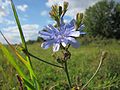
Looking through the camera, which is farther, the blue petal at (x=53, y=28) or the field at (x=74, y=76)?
the field at (x=74, y=76)

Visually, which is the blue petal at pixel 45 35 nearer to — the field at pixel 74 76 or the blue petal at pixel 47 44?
the blue petal at pixel 47 44

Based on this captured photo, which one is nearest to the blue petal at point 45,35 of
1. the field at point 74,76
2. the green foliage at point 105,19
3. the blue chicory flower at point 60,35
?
the blue chicory flower at point 60,35

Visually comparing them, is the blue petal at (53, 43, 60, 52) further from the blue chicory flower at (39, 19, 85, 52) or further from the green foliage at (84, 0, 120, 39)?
the green foliage at (84, 0, 120, 39)

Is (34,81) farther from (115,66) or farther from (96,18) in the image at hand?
(96,18)

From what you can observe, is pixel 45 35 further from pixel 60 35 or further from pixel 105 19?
pixel 105 19

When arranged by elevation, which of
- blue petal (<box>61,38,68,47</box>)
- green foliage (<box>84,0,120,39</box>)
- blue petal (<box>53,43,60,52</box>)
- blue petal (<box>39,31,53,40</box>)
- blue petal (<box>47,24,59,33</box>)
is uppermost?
blue petal (<box>47,24,59,33</box>)

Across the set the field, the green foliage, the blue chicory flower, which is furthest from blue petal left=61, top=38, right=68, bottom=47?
the green foliage

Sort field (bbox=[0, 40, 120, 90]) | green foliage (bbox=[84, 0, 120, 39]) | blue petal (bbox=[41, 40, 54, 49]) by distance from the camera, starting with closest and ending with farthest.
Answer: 1. blue petal (bbox=[41, 40, 54, 49])
2. field (bbox=[0, 40, 120, 90])
3. green foliage (bbox=[84, 0, 120, 39])

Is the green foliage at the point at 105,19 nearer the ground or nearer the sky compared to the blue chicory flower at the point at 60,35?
nearer the ground
